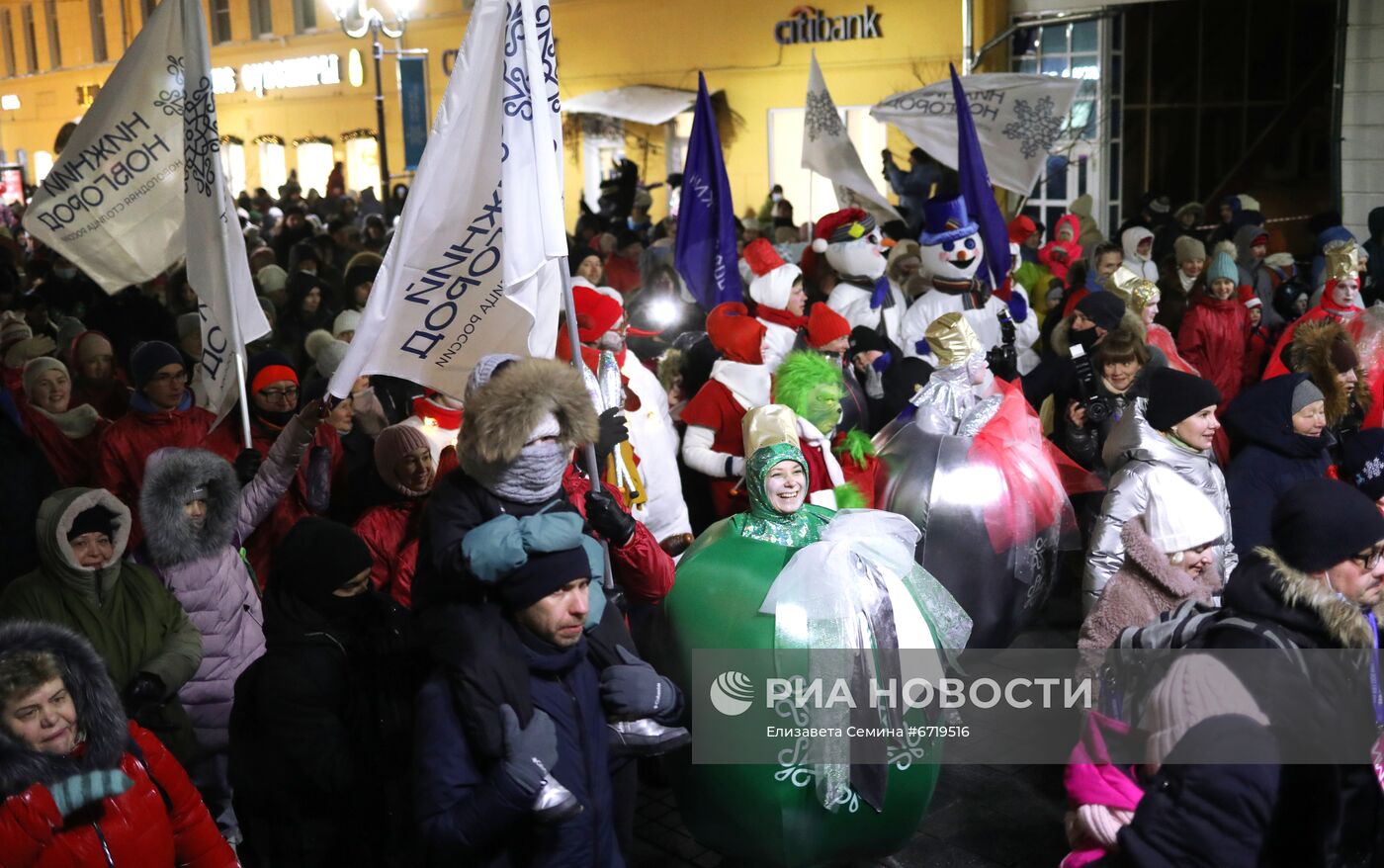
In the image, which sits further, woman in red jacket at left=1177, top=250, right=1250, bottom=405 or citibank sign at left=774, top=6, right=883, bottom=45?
citibank sign at left=774, top=6, right=883, bottom=45

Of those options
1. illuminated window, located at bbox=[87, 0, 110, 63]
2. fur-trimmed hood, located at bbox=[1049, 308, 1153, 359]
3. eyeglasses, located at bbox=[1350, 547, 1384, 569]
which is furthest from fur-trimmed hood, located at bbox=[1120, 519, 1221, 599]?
illuminated window, located at bbox=[87, 0, 110, 63]

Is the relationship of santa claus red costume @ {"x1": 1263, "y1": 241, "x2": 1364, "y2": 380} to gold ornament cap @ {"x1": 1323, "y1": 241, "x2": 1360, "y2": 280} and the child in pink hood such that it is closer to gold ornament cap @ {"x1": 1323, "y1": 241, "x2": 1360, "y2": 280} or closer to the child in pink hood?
gold ornament cap @ {"x1": 1323, "y1": 241, "x2": 1360, "y2": 280}

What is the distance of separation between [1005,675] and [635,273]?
323 inches

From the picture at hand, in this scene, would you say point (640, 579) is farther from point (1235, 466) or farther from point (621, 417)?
point (1235, 466)

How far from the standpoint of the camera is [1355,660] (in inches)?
113

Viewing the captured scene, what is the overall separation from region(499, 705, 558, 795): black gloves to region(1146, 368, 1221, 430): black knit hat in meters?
3.10

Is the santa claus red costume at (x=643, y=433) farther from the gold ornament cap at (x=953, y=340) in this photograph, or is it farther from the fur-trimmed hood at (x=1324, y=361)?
the fur-trimmed hood at (x=1324, y=361)

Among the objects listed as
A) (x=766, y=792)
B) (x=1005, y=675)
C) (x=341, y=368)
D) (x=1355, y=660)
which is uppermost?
(x=341, y=368)

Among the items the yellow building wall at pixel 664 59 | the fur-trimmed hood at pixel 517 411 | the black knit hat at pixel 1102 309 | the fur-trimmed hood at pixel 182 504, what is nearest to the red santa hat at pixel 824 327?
the black knit hat at pixel 1102 309

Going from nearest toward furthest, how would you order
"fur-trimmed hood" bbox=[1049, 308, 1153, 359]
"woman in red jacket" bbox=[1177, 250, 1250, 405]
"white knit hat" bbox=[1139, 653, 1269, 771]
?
1. "white knit hat" bbox=[1139, 653, 1269, 771]
2. "fur-trimmed hood" bbox=[1049, 308, 1153, 359]
3. "woman in red jacket" bbox=[1177, 250, 1250, 405]

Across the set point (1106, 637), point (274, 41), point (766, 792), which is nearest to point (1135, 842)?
point (766, 792)

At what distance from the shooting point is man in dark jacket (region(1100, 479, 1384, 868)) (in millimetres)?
2635

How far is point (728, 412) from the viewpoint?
6371 mm

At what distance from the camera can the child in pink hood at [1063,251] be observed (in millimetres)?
11977
